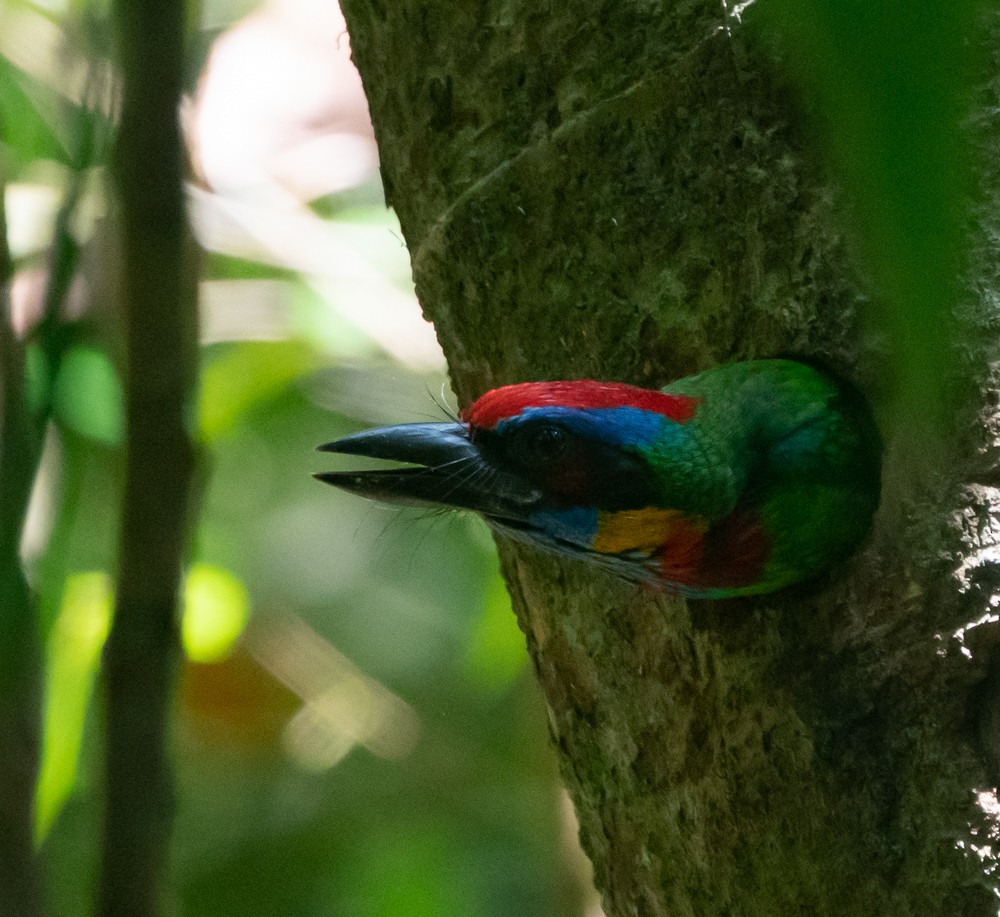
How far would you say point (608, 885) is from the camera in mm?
2049

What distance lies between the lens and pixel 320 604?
5.52 meters

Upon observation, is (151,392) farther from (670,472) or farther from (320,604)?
(320,604)

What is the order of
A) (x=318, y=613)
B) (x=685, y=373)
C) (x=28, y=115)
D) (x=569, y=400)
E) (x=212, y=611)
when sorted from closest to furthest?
1. (x=569, y=400)
2. (x=685, y=373)
3. (x=28, y=115)
4. (x=212, y=611)
5. (x=318, y=613)

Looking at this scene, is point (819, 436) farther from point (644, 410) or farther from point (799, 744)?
point (799, 744)

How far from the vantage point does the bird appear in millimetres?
1697

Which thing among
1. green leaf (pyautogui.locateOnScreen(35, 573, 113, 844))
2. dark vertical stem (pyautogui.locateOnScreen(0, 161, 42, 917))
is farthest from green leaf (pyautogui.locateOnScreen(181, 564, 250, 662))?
dark vertical stem (pyautogui.locateOnScreen(0, 161, 42, 917))

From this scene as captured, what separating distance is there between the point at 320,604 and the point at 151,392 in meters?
4.86

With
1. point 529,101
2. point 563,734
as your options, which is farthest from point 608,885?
point 529,101

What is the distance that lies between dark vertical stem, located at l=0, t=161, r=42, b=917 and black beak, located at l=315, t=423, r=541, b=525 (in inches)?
35.8

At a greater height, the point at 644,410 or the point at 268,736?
the point at 644,410

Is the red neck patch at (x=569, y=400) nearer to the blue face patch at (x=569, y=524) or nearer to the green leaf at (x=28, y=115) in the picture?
the blue face patch at (x=569, y=524)

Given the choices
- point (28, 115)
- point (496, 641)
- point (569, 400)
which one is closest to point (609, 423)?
point (569, 400)

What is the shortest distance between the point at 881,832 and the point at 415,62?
151 centimetres

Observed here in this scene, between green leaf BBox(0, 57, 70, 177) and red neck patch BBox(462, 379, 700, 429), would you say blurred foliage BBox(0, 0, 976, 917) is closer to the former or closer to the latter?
green leaf BBox(0, 57, 70, 177)
